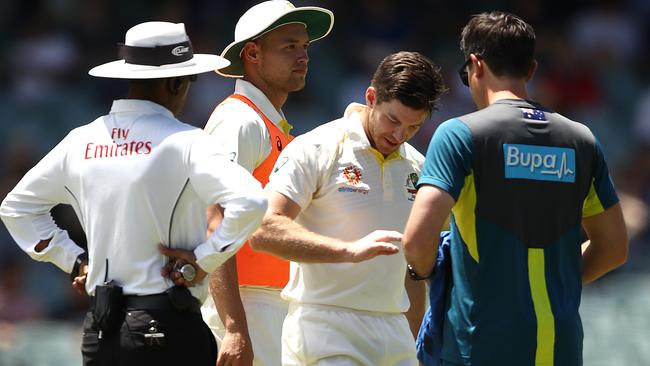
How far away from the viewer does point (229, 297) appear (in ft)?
17.8

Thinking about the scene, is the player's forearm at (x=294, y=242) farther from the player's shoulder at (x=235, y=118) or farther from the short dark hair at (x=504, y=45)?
the short dark hair at (x=504, y=45)

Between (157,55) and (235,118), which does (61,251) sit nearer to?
(157,55)

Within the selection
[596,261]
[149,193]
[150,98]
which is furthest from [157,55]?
[596,261]

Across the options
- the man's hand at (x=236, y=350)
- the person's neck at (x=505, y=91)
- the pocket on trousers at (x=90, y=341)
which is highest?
the person's neck at (x=505, y=91)

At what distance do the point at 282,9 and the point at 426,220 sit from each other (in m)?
1.84

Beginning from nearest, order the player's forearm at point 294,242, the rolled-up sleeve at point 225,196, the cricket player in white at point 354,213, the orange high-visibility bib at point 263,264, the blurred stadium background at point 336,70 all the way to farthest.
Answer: the rolled-up sleeve at point 225,196, the player's forearm at point 294,242, the cricket player in white at point 354,213, the orange high-visibility bib at point 263,264, the blurred stadium background at point 336,70

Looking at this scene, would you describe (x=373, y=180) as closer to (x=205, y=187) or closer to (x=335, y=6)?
(x=205, y=187)

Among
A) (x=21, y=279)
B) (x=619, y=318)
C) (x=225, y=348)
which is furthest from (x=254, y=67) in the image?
(x=21, y=279)

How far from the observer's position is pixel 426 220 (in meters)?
4.63

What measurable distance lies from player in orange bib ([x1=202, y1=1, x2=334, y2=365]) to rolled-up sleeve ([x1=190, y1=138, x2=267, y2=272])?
1.93 feet

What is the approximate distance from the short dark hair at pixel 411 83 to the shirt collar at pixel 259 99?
70 centimetres

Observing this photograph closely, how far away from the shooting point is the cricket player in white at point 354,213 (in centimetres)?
539

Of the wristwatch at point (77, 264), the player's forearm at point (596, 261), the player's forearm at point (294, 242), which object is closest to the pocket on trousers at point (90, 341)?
the wristwatch at point (77, 264)

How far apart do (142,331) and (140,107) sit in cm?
86
